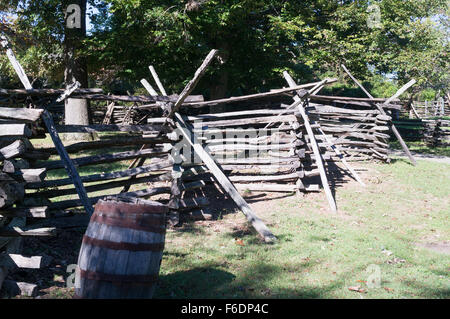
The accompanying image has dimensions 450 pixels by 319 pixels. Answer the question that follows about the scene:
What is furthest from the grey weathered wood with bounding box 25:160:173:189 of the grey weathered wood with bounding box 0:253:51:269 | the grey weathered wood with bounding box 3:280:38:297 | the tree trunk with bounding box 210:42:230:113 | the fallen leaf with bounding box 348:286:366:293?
the tree trunk with bounding box 210:42:230:113

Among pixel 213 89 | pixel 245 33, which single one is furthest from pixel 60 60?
pixel 245 33

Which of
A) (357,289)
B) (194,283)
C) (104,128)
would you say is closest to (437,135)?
(357,289)

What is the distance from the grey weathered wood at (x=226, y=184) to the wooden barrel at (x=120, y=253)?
111 inches

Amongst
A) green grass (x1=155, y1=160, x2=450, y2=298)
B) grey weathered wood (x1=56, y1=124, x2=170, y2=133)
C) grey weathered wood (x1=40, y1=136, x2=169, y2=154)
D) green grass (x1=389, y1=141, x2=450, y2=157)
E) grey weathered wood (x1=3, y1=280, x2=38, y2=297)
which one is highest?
grey weathered wood (x1=56, y1=124, x2=170, y2=133)

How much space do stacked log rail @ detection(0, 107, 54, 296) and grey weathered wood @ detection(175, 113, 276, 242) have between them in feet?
9.93

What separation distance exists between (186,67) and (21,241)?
468 inches

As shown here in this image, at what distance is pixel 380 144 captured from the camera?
13617 millimetres

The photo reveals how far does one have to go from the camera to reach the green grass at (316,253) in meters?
4.67

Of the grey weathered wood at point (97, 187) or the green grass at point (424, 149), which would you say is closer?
the grey weathered wood at point (97, 187)

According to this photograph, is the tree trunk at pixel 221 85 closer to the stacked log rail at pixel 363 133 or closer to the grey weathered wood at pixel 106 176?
the stacked log rail at pixel 363 133

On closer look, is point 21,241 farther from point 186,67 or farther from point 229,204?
point 186,67

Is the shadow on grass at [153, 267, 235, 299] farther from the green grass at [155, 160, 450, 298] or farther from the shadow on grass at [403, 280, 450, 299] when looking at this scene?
the shadow on grass at [403, 280, 450, 299]

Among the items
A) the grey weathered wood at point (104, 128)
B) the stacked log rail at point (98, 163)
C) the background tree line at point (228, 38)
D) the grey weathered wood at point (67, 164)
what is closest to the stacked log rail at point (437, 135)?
the background tree line at point (228, 38)

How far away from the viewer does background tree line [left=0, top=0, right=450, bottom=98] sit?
13.6 m
